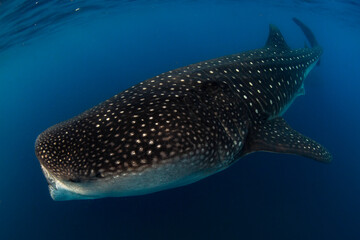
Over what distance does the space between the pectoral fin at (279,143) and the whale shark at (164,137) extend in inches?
0.7

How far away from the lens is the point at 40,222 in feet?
26.3

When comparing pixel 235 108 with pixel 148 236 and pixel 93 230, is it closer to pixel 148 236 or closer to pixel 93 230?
pixel 148 236

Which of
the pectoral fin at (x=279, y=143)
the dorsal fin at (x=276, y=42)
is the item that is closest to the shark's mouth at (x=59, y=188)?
the pectoral fin at (x=279, y=143)

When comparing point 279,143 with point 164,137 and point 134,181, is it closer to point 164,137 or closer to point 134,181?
point 164,137

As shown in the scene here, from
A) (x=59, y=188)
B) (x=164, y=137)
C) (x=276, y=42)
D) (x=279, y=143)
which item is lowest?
(x=279, y=143)

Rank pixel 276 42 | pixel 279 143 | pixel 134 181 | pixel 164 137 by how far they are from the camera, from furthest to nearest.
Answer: pixel 276 42 < pixel 279 143 < pixel 164 137 < pixel 134 181

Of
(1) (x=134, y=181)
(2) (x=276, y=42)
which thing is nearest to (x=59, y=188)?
(1) (x=134, y=181)

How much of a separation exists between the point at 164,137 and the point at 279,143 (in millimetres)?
2290

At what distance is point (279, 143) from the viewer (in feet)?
12.8

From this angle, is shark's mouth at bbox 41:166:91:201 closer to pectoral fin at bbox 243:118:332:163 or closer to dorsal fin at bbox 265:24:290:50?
pectoral fin at bbox 243:118:332:163

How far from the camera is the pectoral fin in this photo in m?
3.76

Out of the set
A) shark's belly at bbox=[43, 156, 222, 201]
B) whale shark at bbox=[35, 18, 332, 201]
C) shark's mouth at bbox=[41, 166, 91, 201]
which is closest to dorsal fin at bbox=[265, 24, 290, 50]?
whale shark at bbox=[35, 18, 332, 201]

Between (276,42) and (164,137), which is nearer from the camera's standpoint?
(164,137)

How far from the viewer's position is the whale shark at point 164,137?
2.50 meters
